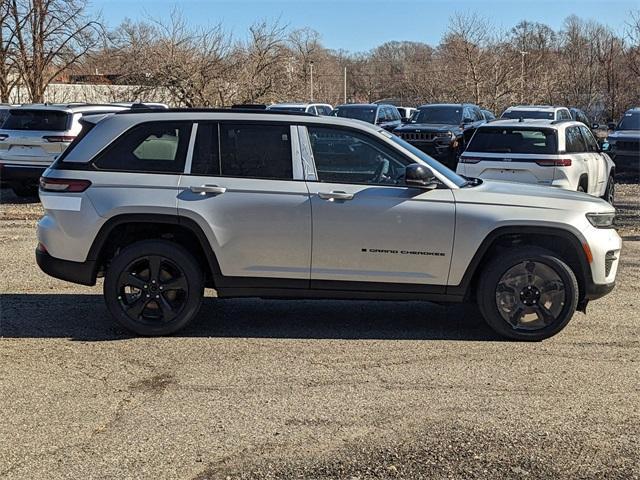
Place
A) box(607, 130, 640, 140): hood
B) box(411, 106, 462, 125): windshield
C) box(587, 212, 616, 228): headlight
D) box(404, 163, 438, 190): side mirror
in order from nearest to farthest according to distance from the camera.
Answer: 1. box(404, 163, 438, 190): side mirror
2. box(587, 212, 616, 228): headlight
3. box(607, 130, 640, 140): hood
4. box(411, 106, 462, 125): windshield

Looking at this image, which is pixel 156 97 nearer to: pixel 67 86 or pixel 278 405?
pixel 67 86

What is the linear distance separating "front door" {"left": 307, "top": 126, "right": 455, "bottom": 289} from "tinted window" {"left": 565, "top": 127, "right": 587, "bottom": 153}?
21.5ft

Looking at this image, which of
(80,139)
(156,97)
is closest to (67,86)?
(156,97)

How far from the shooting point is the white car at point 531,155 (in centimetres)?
1152

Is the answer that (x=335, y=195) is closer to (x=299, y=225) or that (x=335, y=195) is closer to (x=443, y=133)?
(x=299, y=225)

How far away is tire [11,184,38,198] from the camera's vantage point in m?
15.0

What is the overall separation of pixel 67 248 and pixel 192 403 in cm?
205

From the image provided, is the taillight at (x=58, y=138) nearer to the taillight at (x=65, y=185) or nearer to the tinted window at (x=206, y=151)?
the taillight at (x=65, y=185)

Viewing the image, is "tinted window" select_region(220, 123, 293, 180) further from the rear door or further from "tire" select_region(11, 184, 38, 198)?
"tire" select_region(11, 184, 38, 198)

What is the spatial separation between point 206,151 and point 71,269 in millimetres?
1443

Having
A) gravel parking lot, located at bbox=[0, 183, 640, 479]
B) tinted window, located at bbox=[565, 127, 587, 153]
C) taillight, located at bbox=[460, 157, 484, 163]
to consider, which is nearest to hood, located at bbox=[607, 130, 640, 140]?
tinted window, located at bbox=[565, 127, 587, 153]

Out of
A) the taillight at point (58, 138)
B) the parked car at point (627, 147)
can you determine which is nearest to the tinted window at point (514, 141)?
the taillight at point (58, 138)

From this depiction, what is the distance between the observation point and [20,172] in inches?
544

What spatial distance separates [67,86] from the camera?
34469 mm
